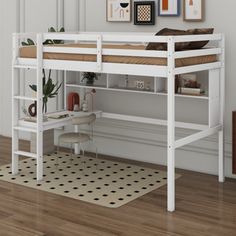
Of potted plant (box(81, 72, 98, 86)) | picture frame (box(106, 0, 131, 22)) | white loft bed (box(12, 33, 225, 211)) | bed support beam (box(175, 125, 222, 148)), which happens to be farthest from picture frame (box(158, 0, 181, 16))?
bed support beam (box(175, 125, 222, 148))

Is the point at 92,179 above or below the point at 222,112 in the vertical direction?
below

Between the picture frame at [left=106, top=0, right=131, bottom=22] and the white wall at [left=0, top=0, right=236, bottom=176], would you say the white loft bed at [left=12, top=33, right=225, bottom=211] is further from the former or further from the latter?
the picture frame at [left=106, top=0, right=131, bottom=22]

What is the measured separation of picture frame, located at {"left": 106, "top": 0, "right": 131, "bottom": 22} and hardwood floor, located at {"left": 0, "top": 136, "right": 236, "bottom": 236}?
1408mm

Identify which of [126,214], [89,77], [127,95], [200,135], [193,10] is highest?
[193,10]

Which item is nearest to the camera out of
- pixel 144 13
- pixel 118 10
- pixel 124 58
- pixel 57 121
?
pixel 124 58

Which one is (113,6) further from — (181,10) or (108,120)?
(108,120)

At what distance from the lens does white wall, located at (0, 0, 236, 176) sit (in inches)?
146

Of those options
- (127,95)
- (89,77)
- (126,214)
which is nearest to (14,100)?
(89,77)

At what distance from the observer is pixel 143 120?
12.8ft

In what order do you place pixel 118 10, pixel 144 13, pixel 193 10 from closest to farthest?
pixel 193 10 → pixel 144 13 → pixel 118 10

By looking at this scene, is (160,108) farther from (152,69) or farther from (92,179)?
(152,69)

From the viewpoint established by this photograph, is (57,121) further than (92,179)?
Yes

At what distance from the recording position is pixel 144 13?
4.00 meters

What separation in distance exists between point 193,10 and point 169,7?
0.19 m
